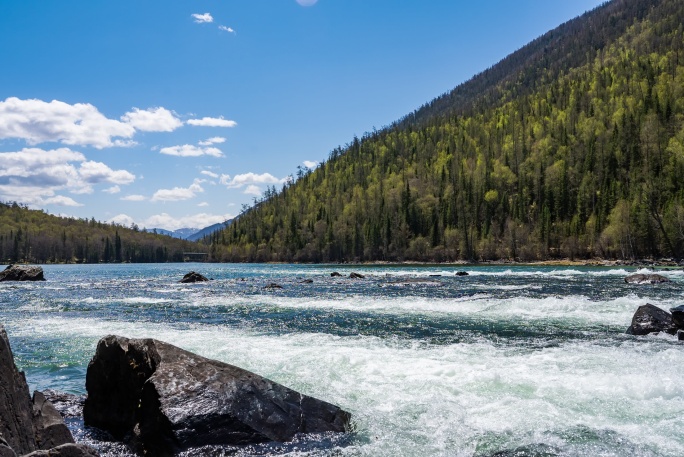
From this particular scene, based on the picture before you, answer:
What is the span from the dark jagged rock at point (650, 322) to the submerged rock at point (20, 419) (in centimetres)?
2031

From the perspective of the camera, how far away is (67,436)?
829cm

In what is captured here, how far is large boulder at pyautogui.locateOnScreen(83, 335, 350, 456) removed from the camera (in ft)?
28.7

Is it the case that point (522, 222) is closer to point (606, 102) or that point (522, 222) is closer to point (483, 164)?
point (483, 164)

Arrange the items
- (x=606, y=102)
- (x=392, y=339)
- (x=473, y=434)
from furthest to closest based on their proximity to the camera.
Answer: (x=606, y=102) < (x=392, y=339) < (x=473, y=434)

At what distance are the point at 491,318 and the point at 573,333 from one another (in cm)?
587

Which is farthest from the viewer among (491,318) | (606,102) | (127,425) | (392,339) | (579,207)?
(606,102)

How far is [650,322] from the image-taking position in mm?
19422

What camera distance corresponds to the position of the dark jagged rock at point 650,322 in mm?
19188

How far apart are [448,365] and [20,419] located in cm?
1079

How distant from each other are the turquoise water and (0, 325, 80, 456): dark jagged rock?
3457 mm

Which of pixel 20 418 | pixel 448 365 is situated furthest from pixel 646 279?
pixel 20 418

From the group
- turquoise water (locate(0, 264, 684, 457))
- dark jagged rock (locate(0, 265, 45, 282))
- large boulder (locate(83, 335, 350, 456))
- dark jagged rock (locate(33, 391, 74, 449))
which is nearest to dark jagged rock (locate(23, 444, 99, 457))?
dark jagged rock (locate(33, 391, 74, 449))

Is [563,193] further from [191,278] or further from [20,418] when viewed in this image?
[20,418]

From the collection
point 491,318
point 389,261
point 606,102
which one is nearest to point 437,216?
point 389,261
